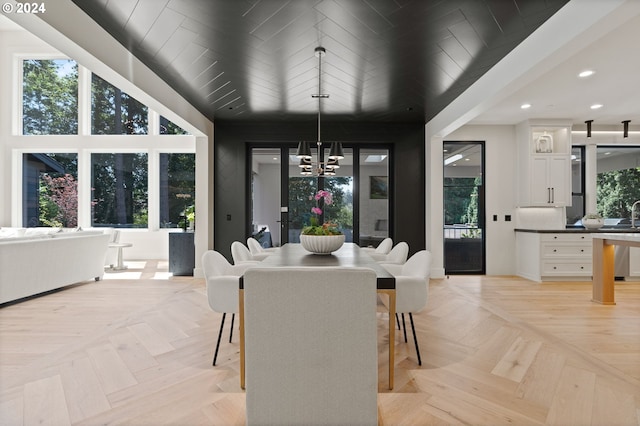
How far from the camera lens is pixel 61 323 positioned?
11.1ft

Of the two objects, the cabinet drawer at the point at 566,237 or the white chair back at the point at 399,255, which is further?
the cabinet drawer at the point at 566,237

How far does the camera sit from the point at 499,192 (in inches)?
244

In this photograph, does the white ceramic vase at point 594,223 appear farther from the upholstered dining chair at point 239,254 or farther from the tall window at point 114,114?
the tall window at point 114,114

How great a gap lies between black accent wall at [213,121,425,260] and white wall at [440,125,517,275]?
2.72 feet

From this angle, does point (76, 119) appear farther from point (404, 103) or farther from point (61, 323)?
point (404, 103)

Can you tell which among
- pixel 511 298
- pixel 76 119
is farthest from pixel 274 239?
pixel 76 119

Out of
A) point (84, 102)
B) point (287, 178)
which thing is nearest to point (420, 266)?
point (287, 178)

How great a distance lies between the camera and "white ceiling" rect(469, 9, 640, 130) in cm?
328

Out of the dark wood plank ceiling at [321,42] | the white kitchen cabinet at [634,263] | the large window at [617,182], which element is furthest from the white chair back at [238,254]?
the large window at [617,182]

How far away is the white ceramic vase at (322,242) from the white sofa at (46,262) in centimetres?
356

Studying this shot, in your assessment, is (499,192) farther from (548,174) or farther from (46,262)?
(46,262)

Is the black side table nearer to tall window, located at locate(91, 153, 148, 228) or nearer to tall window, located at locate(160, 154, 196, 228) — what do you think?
tall window, located at locate(160, 154, 196, 228)

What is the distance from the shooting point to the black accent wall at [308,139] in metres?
6.08

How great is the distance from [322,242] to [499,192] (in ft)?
15.0
